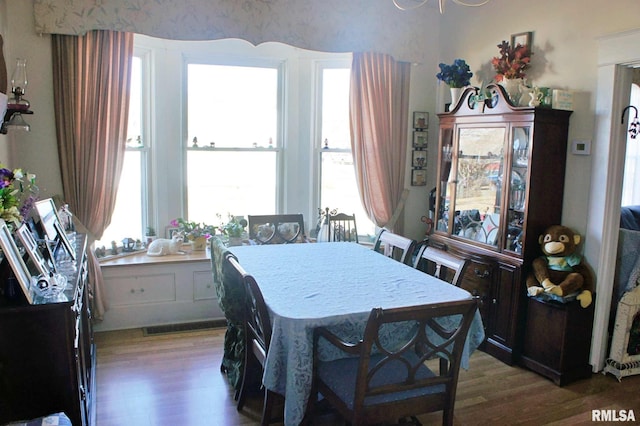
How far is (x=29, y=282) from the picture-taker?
6.70ft

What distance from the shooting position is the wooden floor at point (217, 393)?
2.81 m

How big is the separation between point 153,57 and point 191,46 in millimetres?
332

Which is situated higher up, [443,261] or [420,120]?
[420,120]

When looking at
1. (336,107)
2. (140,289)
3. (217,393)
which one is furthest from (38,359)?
(336,107)

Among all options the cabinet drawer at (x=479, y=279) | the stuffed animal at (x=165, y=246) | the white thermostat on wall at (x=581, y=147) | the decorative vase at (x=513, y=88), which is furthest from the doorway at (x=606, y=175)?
the stuffed animal at (x=165, y=246)

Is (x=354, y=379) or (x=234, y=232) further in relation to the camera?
(x=234, y=232)

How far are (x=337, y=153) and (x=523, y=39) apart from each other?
5.97ft

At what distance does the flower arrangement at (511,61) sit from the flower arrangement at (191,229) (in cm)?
265

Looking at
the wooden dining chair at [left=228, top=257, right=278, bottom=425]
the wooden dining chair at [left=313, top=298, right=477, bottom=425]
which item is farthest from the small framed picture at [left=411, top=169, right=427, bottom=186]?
the wooden dining chair at [left=313, top=298, right=477, bottom=425]

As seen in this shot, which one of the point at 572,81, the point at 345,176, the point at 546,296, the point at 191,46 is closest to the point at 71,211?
the point at 191,46

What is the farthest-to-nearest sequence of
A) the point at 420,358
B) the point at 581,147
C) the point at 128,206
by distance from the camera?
the point at 128,206 → the point at 581,147 → the point at 420,358

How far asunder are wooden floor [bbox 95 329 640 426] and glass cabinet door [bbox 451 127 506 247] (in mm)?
930

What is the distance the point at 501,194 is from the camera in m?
3.65

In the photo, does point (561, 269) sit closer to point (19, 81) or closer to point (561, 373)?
point (561, 373)
